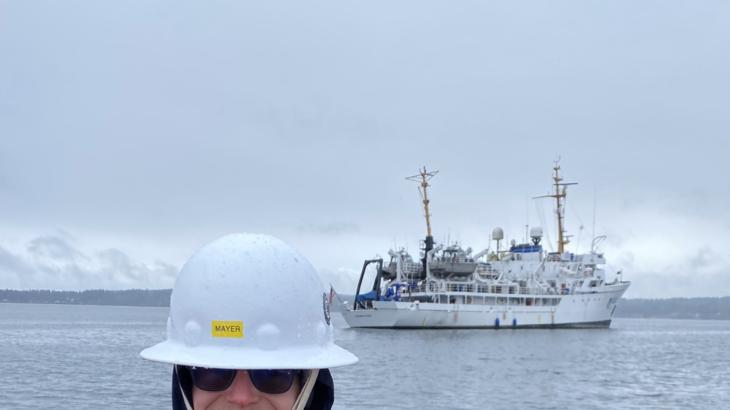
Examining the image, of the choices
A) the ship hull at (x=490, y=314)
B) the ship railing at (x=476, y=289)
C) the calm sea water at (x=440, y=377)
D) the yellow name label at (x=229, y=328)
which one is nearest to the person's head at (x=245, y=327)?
the yellow name label at (x=229, y=328)

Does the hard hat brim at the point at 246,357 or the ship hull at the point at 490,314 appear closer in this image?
the hard hat brim at the point at 246,357

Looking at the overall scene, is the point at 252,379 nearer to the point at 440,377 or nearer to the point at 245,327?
the point at 245,327

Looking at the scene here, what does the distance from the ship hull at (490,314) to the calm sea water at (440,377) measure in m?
7.95

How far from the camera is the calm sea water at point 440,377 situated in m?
30.4

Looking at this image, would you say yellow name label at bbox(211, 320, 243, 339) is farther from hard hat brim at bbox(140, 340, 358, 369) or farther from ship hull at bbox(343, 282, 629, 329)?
ship hull at bbox(343, 282, 629, 329)

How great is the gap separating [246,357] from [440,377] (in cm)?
3797

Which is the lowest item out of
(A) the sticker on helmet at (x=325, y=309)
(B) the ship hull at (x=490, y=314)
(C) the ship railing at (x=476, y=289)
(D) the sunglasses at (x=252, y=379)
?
(D) the sunglasses at (x=252, y=379)

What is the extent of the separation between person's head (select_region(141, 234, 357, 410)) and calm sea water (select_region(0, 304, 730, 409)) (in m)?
25.7

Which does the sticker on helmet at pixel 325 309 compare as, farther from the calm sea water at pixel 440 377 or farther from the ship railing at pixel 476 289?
the ship railing at pixel 476 289

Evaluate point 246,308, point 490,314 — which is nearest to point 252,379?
point 246,308

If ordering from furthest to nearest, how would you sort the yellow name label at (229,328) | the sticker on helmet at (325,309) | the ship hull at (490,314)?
the ship hull at (490,314) < the sticker on helmet at (325,309) < the yellow name label at (229,328)

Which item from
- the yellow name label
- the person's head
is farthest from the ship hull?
the yellow name label

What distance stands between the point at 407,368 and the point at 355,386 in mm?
9211

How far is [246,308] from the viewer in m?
2.24
